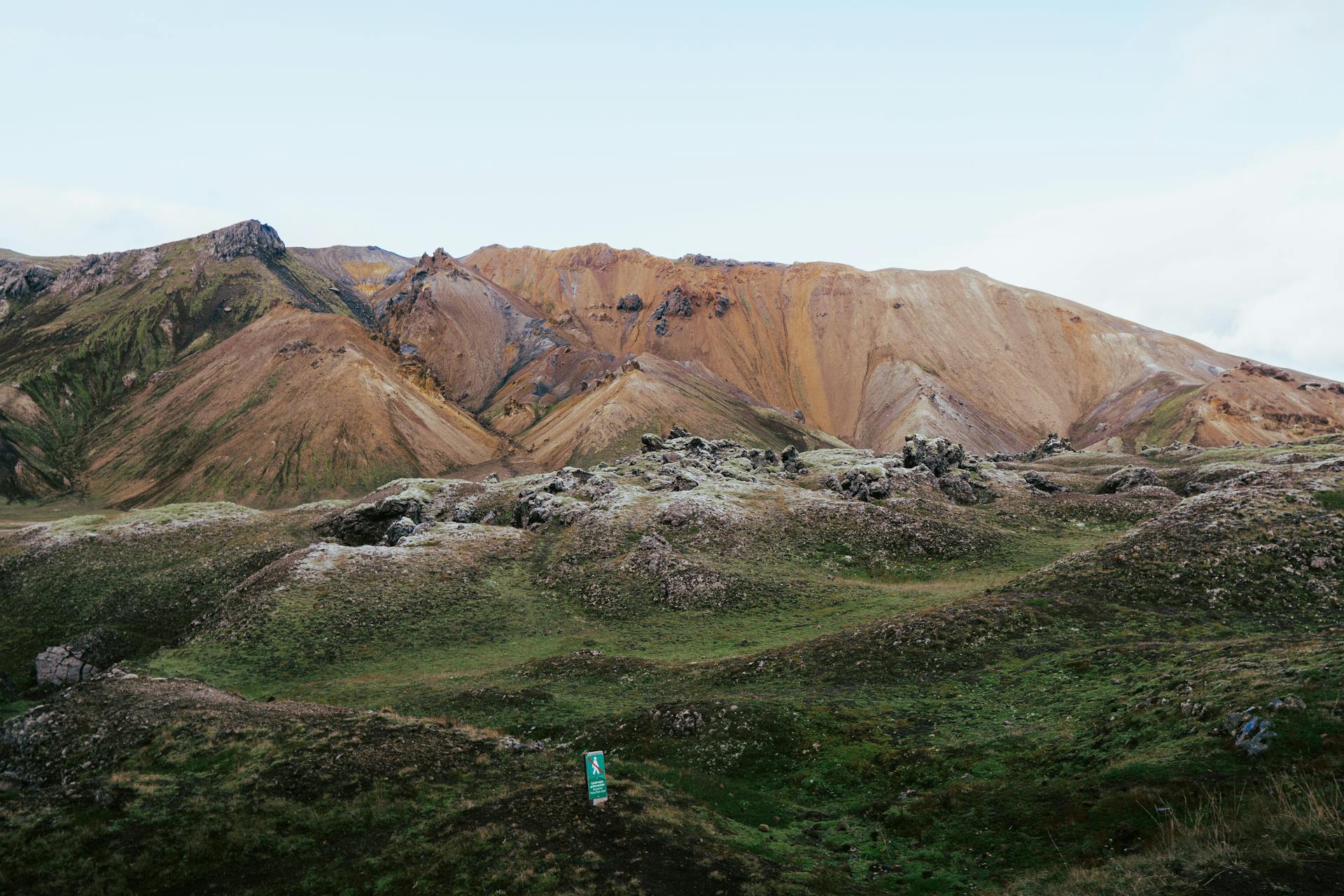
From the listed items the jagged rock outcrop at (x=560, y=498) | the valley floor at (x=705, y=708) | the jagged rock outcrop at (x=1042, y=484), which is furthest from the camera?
the jagged rock outcrop at (x=1042, y=484)

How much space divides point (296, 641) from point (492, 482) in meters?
57.4

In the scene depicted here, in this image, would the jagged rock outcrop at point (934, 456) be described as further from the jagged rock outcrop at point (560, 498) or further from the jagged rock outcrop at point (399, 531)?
the jagged rock outcrop at point (399, 531)

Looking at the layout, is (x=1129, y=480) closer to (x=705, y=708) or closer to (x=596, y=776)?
(x=705, y=708)

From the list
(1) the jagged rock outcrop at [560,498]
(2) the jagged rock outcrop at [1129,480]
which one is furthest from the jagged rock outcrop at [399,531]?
(2) the jagged rock outcrop at [1129,480]

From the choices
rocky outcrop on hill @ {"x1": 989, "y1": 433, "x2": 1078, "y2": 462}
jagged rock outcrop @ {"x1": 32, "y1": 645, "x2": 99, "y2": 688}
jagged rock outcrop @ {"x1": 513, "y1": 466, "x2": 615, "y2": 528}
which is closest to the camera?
jagged rock outcrop @ {"x1": 32, "y1": 645, "x2": 99, "y2": 688}

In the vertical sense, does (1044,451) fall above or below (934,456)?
below

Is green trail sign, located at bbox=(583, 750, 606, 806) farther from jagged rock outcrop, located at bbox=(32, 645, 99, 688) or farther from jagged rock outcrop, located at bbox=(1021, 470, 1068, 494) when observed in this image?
jagged rock outcrop, located at bbox=(1021, 470, 1068, 494)

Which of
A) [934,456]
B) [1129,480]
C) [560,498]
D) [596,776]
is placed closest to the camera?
[596,776]

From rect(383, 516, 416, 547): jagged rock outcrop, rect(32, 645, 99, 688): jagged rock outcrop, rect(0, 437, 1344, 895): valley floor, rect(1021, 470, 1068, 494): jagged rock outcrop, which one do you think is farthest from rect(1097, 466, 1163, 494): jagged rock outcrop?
rect(32, 645, 99, 688): jagged rock outcrop

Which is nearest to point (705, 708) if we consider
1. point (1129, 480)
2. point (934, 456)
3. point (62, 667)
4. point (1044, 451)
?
point (62, 667)

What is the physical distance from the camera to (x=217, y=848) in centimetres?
2092

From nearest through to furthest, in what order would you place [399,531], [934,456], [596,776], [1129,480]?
1. [596,776]
2. [399,531]
3. [1129,480]
4. [934,456]

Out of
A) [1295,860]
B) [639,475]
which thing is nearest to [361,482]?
[639,475]

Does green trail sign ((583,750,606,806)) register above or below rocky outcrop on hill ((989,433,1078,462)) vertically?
below
